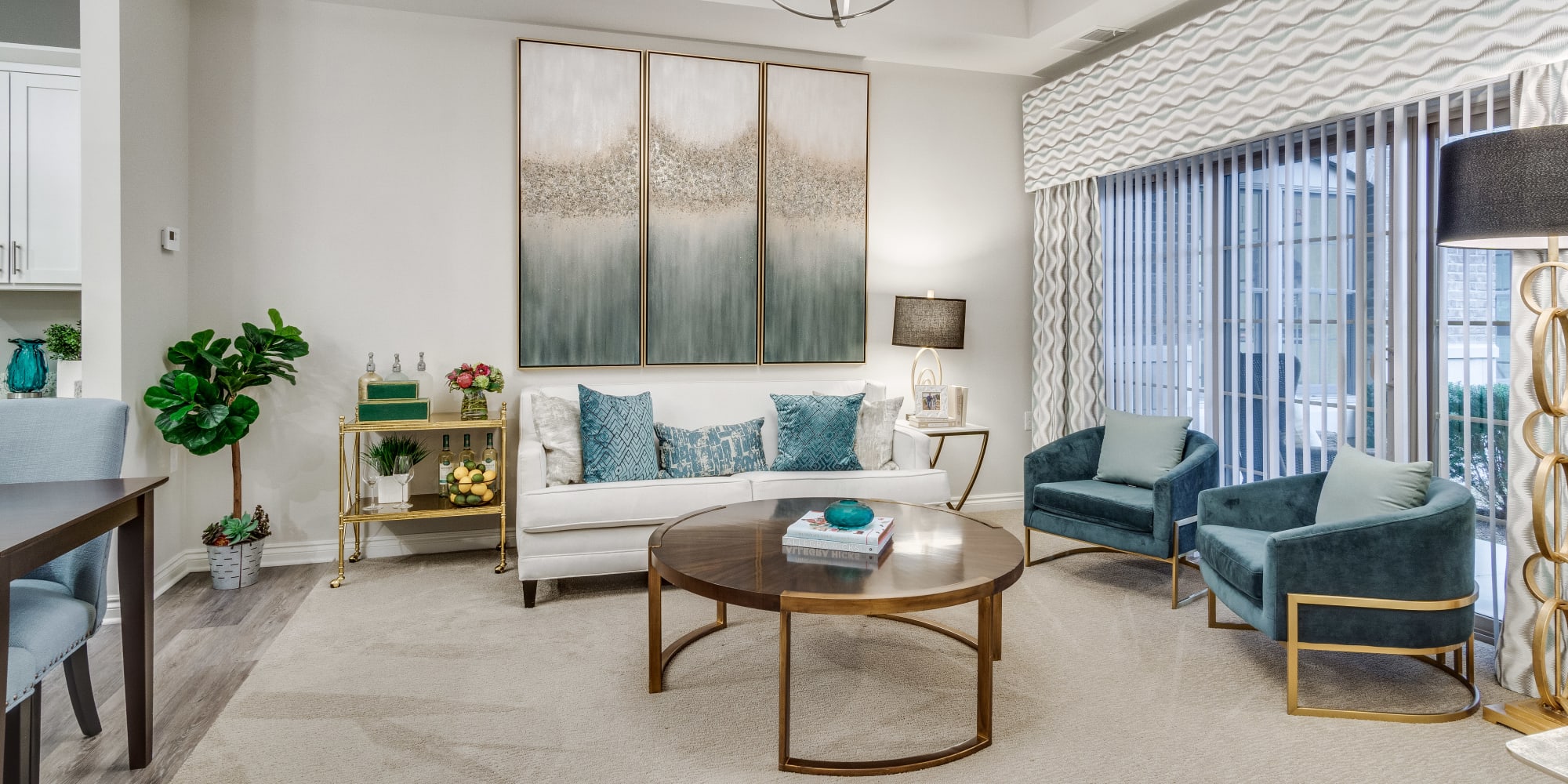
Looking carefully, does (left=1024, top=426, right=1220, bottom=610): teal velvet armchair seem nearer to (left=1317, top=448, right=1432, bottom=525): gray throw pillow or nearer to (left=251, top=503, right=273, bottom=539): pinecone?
(left=1317, top=448, right=1432, bottom=525): gray throw pillow

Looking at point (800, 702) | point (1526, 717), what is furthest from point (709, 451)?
point (1526, 717)

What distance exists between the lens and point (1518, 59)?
2.62 m

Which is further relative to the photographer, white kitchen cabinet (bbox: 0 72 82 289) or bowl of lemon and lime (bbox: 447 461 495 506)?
bowl of lemon and lime (bbox: 447 461 495 506)

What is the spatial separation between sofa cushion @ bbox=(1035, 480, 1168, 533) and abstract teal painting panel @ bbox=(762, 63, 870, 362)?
1510mm

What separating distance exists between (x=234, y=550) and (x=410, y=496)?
0.76 metres

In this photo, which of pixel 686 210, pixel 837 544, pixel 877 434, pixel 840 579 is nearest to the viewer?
pixel 840 579

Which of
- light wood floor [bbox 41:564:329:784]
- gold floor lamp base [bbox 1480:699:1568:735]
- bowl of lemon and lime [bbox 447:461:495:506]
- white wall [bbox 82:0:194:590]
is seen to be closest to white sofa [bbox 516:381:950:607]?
bowl of lemon and lime [bbox 447:461:495:506]

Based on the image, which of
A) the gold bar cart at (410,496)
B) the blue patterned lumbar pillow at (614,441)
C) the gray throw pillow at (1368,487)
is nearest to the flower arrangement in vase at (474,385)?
the gold bar cart at (410,496)

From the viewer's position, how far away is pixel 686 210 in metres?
4.58

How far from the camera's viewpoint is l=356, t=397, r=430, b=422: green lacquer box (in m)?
3.83

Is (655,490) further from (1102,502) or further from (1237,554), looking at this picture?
(1237,554)

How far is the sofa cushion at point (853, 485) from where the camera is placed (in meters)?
3.88

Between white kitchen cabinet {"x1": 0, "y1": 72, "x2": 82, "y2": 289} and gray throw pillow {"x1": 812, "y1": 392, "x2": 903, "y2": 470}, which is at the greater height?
white kitchen cabinet {"x1": 0, "y1": 72, "x2": 82, "y2": 289}

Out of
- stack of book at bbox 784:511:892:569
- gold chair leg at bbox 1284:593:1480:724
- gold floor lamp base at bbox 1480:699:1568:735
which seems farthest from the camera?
stack of book at bbox 784:511:892:569
